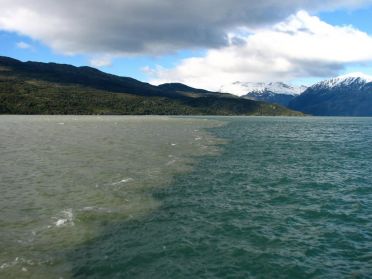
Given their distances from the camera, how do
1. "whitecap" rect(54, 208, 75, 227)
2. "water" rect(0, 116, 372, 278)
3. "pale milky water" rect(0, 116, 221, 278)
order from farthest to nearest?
"whitecap" rect(54, 208, 75, 227) → "pale milky water" rect(0, 116, 221, 278) → "water" rect(0, 116, 372, 278)

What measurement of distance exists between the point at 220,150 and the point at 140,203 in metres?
43.1

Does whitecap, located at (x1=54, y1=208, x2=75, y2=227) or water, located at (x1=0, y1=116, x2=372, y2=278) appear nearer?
water, located at (x1=0, y1=116, x2=372, y2=278)

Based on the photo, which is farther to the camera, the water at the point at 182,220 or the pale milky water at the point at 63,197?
the pale milky water at the point at 63,197

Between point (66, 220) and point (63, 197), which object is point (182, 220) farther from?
point (63, 197)

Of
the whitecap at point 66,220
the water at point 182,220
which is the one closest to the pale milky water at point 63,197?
the whitecap at point 66,220

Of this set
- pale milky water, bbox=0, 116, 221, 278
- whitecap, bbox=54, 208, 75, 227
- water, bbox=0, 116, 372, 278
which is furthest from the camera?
whitecap, bbox=54, 208, 75, 227

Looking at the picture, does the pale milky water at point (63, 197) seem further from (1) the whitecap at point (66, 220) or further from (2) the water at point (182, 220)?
(2) the water at point (182, 220)

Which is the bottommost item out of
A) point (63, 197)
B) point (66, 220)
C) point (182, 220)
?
point (63, 197)

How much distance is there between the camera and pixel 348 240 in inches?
1049

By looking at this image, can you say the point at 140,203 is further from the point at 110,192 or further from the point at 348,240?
the point at 348,240

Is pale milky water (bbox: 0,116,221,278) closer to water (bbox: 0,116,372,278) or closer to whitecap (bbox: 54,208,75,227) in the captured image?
whitecap (bbox: 54,208,75,227)

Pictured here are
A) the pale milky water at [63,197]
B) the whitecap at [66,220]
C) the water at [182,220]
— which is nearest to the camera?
the water at [182,220]

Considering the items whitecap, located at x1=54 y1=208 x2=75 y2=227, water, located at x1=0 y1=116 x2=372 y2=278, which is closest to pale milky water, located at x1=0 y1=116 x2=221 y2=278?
whitecap, located at x1=54 y1=208 x2=75 y2=227

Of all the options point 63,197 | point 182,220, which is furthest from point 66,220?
point 182,220
